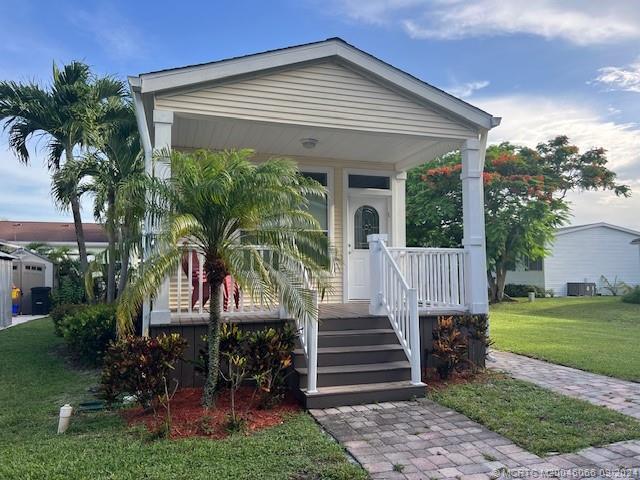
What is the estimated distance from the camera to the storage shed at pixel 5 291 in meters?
12.5

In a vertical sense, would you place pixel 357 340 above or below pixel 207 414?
above

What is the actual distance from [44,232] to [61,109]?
16.9m

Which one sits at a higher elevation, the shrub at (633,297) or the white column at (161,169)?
the white column at (161,169)

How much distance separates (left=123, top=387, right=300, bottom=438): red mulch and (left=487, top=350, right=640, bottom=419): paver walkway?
3197mm

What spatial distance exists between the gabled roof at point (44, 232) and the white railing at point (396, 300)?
18.4m

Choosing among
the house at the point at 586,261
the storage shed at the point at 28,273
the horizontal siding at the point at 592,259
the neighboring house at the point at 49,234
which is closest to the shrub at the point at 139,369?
the storage shed at the point at 28,273

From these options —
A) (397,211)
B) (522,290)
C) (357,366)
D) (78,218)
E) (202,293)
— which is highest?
(78,218)

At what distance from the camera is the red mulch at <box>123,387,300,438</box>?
417cm

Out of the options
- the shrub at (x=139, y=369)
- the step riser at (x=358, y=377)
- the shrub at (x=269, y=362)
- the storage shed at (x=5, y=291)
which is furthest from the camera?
the storage shed at (x=5, y=291)

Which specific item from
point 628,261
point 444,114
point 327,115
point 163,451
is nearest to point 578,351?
point 444,114

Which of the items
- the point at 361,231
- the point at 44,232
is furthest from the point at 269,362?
the point at 44,232

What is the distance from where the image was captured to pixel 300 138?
7.35m

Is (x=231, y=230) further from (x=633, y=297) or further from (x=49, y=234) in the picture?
(x=49, y=234)

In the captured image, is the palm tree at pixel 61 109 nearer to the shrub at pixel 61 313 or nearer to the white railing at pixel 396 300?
the shrub at pixel 61 313
